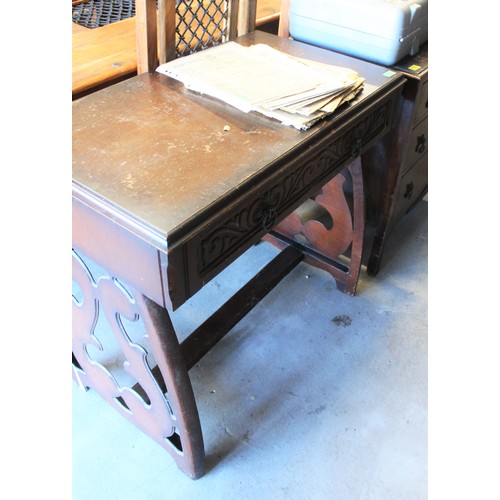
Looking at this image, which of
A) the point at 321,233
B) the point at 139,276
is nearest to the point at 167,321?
the point at 139,276

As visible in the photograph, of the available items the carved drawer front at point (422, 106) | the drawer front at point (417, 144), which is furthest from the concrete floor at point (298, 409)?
the carved drawer front at point (422, 106)

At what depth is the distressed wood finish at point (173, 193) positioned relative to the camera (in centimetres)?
81

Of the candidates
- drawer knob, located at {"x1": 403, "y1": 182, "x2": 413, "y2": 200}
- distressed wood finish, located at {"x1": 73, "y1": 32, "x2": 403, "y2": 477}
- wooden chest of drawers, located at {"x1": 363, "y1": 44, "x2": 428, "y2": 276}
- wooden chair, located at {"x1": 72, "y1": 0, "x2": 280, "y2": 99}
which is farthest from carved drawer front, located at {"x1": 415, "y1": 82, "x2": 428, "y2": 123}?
wooden chair, located at {"x1": 72, "y1": 0, "x2": 280, "y2": 99}

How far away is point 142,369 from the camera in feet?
3.59

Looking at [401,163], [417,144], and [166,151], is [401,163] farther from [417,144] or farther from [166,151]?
[166,151]

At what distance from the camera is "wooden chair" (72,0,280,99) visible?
3.66 ft

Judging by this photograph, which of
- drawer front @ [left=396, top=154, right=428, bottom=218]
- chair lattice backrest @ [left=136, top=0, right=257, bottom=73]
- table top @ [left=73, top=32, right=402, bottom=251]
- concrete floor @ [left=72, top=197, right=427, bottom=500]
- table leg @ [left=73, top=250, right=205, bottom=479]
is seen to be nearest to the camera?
table top @ [left=73, top=32, right=402, bottom=251]

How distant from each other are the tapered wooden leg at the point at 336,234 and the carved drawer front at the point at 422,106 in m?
0.25

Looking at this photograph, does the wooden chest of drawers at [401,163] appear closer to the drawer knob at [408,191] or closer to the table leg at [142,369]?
the drawer knob at [408,191]

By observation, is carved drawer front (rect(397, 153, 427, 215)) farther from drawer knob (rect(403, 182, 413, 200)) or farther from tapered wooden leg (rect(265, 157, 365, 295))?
tapered wooden leg (rect(265, 157, 365, 295))

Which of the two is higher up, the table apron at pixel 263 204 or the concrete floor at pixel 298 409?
the table apron at pixel 263 204

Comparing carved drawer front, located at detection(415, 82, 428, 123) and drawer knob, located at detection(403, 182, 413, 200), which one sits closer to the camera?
carved drawer front, located at detection(415, 82, 428, 123)
